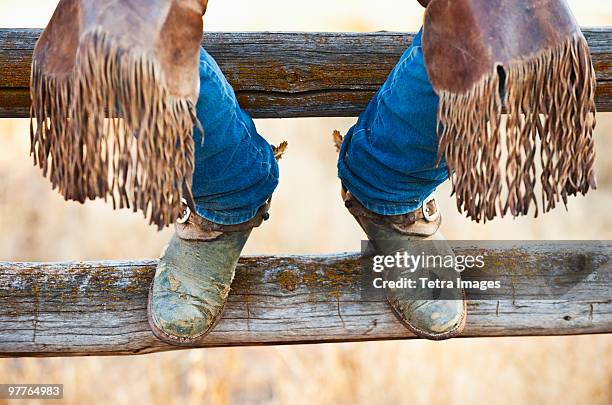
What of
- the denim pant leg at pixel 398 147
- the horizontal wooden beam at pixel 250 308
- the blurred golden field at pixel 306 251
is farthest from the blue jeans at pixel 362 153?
the blurred golden field at pixel 306 251

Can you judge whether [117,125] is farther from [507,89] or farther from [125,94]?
[507,89]

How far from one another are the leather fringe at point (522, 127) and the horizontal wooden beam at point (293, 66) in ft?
1.48

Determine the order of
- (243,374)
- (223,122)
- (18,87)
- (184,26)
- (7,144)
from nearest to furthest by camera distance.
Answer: (184,26) → (223,122) → (18,87) → (243,374) → (7,144)

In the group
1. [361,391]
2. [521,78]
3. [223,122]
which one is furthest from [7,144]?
[521,78]

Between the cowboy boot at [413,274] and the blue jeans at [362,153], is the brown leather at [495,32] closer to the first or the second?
the blue jeans at [362,153]

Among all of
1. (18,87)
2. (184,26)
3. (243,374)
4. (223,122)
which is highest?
(184,26)

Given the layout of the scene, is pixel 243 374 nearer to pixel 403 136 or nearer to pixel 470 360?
pixel 470 360

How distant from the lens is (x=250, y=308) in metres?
1.17

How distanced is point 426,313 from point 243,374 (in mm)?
1741

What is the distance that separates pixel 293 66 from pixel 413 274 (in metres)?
0.38

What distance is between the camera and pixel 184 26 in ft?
2.42

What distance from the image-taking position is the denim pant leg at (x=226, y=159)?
2.72 ft

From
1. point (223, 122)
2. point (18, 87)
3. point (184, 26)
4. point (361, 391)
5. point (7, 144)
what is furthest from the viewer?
point (7, 144)

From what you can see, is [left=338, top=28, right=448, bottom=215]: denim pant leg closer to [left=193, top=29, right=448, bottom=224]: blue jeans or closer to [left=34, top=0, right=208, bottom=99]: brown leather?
[left=193, top=29, right=448, bottom=224]: blue jeans
